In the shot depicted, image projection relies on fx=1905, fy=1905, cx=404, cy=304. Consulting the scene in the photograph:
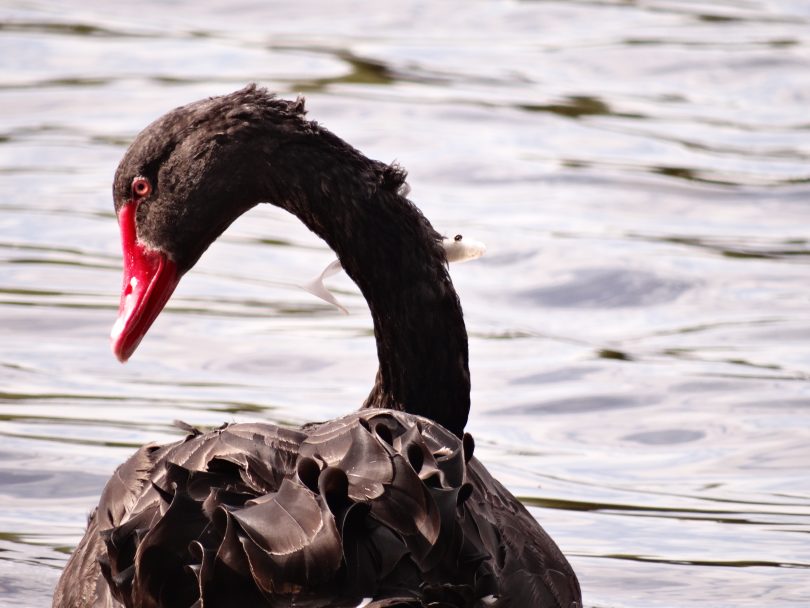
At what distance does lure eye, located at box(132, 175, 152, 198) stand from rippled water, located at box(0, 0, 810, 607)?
52.6 inches

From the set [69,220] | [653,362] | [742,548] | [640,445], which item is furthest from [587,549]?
[69,220]

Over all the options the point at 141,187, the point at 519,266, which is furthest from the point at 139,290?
the point at 519,266

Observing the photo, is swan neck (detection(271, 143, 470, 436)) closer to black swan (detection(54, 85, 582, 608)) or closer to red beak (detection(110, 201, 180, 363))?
black swan (detection(54, 85, 582, 608))

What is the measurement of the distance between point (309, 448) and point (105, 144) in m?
7.35

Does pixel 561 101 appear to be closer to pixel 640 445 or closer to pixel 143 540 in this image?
pixel 640 445

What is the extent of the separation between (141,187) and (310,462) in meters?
1.54

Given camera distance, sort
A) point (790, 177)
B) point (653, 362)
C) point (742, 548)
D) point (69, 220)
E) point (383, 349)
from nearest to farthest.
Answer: point (383, 349), point (742, 548), point (653, 362), point (69, 220), point (790, 177)

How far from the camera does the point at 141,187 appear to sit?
559cm

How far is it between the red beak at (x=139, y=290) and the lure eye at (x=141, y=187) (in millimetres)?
101

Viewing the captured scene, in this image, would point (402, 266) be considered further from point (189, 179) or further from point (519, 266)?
point (519, 266)

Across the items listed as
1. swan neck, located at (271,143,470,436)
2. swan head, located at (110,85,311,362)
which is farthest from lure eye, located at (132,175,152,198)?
swan neck, located at (271,143,470,436)

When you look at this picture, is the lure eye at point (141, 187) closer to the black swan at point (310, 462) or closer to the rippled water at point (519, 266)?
the black swan at point (310, 462)

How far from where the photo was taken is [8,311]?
8922mm

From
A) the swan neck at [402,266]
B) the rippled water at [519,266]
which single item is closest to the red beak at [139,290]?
the swan neck at [402,266]
